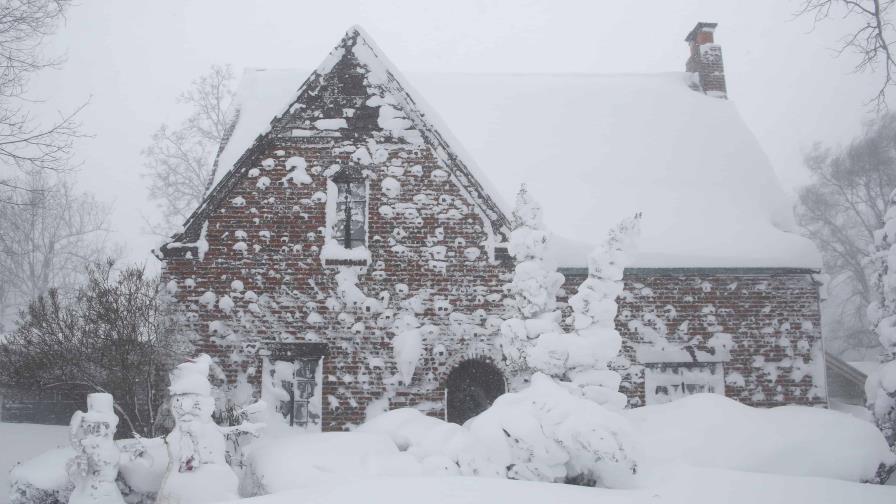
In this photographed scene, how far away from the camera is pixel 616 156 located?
12.3m

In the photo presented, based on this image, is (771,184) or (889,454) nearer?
(889,454)

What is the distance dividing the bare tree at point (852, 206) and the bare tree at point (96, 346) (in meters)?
27.2

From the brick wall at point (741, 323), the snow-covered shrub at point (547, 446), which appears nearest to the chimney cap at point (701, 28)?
the brick wall at point (741, 323)

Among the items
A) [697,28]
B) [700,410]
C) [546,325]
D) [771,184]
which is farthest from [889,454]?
[697,28]

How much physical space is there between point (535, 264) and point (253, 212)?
16.7 feet

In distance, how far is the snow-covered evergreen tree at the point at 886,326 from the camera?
23.2 ft

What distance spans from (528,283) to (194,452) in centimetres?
441

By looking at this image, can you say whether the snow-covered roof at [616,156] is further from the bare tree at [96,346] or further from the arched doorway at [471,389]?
the bare tree at [96,346]

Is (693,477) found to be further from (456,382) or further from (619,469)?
(456,382)

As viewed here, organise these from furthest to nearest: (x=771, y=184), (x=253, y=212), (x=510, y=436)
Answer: (x=771, y=184)
(x=253, y=212)
(x=510, y=436)

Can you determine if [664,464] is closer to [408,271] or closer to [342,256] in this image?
[408,271]

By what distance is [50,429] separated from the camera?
43.9 feet

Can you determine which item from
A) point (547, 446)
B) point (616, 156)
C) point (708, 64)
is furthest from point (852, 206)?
point (547, 446)

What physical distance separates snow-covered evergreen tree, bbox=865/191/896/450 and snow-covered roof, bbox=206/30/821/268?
2.54 m
